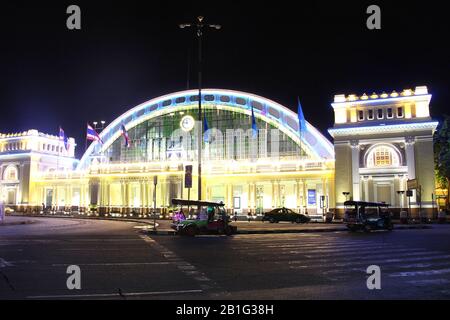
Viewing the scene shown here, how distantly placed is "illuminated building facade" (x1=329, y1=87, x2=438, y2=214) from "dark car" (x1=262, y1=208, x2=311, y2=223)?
692 cm

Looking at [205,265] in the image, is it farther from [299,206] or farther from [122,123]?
[122,123]

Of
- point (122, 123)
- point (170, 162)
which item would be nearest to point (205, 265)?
point (170, 162)

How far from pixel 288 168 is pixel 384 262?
1898 inches

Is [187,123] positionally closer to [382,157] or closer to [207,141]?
[207,141]

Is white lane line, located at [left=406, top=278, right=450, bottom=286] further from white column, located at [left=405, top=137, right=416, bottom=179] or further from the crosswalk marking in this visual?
white column, located at [left=405, top=137, right=416, bottom=179]

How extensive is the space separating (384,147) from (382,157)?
4.14 feet

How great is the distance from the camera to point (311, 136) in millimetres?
69062

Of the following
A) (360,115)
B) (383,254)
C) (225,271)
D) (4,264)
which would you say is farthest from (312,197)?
(4,264)

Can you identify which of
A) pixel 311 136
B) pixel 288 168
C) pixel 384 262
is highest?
pixel 311 136

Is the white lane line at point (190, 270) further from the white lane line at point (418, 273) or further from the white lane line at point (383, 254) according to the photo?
the white lane line at point (418, 273)

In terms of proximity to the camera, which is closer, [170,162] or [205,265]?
[205,265]

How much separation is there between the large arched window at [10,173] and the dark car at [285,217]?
56.4m

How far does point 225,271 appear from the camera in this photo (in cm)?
1432

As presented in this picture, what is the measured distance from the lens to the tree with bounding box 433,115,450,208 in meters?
61.7
